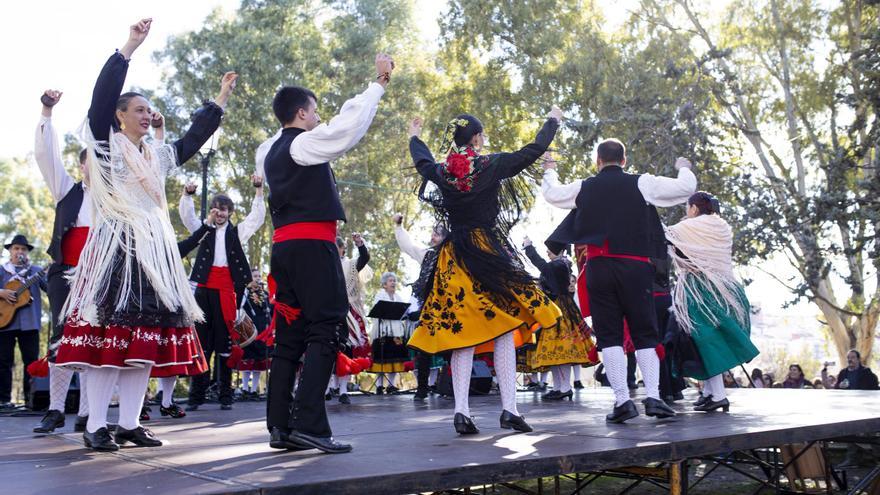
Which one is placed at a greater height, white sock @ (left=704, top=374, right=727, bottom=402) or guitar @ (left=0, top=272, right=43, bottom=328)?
guitar @ (left=0, top=272, right=43, bottom=328)

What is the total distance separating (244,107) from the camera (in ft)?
72.8

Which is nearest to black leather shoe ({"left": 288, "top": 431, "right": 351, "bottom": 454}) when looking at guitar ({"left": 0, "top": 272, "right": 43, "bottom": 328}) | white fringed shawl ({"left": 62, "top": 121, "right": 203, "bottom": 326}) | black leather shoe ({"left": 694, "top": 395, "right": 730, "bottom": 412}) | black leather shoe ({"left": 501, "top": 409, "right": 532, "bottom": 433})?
white fringed shawl ({"left": 62, "top": 121, "right": 203, "bottom": 326})

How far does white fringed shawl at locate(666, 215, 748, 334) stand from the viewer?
6.02 meters

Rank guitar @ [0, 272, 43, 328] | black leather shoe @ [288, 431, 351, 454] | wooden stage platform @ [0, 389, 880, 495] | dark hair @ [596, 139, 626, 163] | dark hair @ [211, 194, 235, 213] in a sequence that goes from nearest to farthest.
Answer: wooden stage platform @ [0, 389, 880, 495] → black leather shoe @ [288, 431, 351, 454] → dark hair @ [596, 139, 626, 163] → dark hair @ [211, 194, 235, 213] → guitar @ [0, 272, 43, 328]

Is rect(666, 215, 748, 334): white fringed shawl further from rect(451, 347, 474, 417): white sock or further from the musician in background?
the musician in background

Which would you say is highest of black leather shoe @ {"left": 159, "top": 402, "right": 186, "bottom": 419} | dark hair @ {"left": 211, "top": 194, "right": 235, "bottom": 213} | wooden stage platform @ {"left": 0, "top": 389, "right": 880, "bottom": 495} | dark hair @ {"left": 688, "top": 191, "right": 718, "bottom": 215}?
dark hair @ {"left": 211, "top": 194, "right": 235, "bottom": 213}

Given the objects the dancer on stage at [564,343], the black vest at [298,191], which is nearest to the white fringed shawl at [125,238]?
the black vest at [298,191]

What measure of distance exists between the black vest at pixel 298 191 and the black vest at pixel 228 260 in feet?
10.9

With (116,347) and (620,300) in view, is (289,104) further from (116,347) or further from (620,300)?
(620,300)

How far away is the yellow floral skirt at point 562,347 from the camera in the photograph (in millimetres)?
8148

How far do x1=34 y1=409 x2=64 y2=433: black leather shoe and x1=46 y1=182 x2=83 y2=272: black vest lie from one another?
34.4 inches

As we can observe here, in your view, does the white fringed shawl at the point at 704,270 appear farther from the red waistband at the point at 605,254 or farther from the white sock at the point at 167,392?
the white sock at the point at 167,392

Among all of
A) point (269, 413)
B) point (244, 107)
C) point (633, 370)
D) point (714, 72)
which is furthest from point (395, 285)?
point (244, 107)

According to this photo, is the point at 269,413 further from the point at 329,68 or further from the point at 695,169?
the point at 329,68
